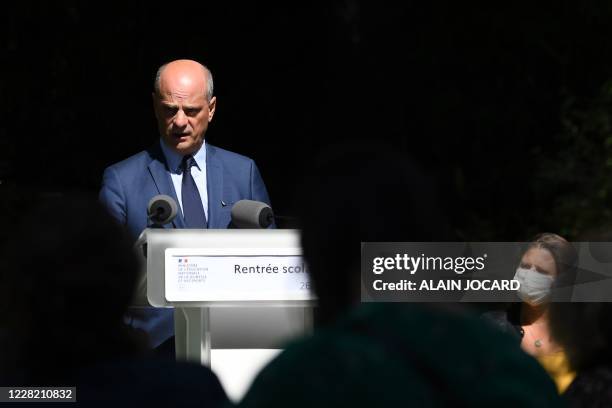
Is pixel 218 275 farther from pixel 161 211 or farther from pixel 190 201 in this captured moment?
pixel 190 201

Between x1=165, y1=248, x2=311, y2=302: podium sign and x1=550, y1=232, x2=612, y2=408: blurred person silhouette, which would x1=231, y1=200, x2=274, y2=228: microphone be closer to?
x1=165, y1=248, x2=311, y2=302: podium sign

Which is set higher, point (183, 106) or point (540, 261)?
point (183, 106)

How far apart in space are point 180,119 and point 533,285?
1.15m

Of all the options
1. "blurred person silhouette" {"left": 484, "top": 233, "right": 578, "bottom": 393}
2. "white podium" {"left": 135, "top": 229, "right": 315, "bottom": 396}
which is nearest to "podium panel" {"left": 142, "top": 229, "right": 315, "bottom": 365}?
"white podium" {"left": 135, "top": 229, "right": 315, "bottom": 396}

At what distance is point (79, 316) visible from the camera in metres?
1.41

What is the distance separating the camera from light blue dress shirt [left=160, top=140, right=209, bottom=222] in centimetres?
311

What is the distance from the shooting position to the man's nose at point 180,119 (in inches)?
130

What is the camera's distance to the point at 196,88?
3.37m

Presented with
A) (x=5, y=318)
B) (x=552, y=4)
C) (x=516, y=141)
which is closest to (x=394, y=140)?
(x=516, y=141)

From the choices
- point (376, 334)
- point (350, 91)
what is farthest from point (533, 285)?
point (350, 91)

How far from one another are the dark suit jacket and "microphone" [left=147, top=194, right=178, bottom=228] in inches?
8.5

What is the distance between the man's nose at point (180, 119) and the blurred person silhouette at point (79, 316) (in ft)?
6.08

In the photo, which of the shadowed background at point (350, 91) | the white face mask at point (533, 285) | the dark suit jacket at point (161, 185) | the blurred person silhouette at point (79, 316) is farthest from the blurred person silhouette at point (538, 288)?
the shadowed background at point (350, 91)

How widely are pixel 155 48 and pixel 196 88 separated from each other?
3833mm
